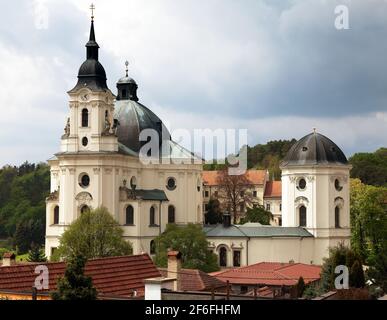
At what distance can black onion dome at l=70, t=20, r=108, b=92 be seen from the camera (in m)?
57.4

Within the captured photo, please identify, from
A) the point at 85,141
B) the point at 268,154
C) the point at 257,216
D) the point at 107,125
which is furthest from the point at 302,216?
the point at 268,154

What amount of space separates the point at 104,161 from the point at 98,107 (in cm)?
426

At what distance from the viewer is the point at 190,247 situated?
51.1m

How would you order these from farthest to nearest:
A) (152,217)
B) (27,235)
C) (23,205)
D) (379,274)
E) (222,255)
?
(23,205) → (27,235) → (152,217) → (222,255) → (379,274)

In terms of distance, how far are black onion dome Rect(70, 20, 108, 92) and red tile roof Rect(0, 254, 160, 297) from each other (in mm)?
31087

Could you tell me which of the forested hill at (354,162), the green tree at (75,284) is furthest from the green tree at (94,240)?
the forested hill at (354,162)

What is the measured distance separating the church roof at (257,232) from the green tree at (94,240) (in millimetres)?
11204

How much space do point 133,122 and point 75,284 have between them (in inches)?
1779

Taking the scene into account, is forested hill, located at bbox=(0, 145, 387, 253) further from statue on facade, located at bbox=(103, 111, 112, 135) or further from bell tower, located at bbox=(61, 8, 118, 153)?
statue on facade, located at bbox=(103, 111, 112, 135)

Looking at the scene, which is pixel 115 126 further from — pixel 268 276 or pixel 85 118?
pixel 268 276

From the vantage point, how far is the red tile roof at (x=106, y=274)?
75.8 ft

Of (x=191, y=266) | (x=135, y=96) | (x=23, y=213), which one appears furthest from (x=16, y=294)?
(x=23, y=213)
